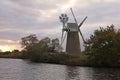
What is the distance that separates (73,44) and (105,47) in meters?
30.0

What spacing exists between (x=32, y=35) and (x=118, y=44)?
81.9 metres

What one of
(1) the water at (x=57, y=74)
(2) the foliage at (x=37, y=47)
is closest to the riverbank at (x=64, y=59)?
(2) the foliage at (x=37, y=47)

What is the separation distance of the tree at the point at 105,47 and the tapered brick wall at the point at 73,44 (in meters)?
26.5

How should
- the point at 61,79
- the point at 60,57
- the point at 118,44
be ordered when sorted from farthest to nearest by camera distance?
the point at 60,57, the point at 118,44, the point at 61,79

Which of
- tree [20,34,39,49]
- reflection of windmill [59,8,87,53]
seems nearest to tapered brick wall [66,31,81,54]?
reflection of windmill [59,8,87,53]

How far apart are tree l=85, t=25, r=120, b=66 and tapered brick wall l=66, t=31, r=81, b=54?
26470mm

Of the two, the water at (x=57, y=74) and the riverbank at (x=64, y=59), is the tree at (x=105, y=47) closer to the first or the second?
the riverbank at (x=64, y=59)

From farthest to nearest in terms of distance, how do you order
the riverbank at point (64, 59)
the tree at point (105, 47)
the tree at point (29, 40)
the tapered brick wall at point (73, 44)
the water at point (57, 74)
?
the tree at point (29, 40)
the tapered brick wall at point (73, 44)
the riverbank at point (64, 59)
the tree at point (105, 47)
the water at point (57, 74)

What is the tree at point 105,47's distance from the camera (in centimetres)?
9069

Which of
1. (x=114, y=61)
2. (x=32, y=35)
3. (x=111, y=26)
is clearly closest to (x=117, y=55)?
(x=114, y=61)

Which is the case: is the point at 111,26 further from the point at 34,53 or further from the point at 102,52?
the point at 34,53

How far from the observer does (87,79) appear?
50438 mm

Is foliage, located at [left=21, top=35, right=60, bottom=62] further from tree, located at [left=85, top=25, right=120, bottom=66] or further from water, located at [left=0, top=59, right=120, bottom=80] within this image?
water, located at [left=0, top=59, right=120, bottom=80]

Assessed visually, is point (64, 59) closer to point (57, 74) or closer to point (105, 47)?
point (105, 47)
